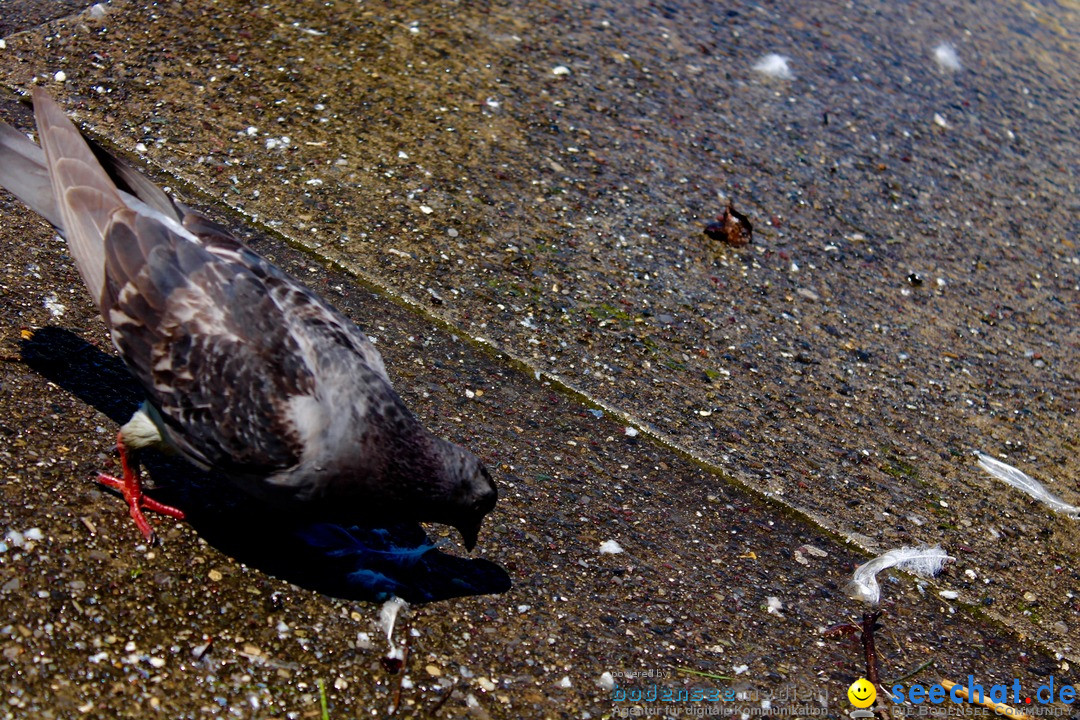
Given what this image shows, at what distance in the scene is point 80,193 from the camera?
3344mm

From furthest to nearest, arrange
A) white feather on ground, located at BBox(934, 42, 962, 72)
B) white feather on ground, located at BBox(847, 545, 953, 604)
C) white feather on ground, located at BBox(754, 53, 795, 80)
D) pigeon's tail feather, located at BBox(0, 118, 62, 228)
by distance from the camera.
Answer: white feather on ground, located at BBox(934, 42, 962, 72)
white feather on ground, located at BBox(754, 53, 795, 80)
white feather on ground, located at BBox(847, 545, 953, 604)
pigeon's tail feather, located at BBox(0, 118, 62, 228)

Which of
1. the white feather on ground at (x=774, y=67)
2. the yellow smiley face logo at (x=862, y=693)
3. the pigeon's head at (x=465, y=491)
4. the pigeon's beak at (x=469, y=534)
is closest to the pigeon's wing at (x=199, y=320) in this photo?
the pigeon's head at (x=465, y=491)

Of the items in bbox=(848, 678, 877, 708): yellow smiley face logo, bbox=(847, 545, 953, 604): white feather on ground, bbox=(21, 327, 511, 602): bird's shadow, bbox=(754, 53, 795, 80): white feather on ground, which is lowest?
bbox=(847, 545, 953, 604): white feather on ground

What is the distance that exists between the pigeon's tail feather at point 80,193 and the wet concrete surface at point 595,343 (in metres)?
0.48

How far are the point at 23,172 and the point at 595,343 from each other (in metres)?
2.30

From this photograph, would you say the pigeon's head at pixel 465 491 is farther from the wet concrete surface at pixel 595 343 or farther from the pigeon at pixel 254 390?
the wet concrete surface at pixel 595 343

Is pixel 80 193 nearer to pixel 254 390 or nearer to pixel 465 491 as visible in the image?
pixel 254 390

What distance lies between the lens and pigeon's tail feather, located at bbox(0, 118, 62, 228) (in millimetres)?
3484

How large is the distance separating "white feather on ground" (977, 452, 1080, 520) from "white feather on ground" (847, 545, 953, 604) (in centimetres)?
68

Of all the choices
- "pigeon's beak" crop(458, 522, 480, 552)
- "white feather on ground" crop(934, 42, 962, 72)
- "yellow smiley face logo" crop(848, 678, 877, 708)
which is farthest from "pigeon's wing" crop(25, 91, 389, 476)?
"white feather on ground" crop(934, 42, 962, 72)

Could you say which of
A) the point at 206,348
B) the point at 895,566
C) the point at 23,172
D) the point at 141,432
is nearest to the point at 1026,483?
the point at 895,566

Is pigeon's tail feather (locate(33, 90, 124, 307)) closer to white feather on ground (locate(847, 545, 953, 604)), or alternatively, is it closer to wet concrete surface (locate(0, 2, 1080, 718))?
wet concrete surface (locate(0, 2, 1080, 718))

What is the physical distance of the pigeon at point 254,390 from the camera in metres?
3.00

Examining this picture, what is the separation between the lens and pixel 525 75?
19.4ft
